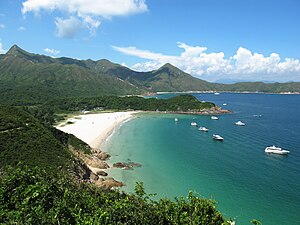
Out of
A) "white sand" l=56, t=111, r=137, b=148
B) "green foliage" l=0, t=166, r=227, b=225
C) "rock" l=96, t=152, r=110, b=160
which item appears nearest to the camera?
"green foliage" l=0, t=166, r=227, b=225

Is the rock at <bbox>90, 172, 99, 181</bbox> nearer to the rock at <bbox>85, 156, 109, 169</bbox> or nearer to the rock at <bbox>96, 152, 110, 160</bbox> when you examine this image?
the rock at <bbox>85, 156, 109, 169</bbox>

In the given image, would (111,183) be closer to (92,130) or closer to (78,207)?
(78,207)

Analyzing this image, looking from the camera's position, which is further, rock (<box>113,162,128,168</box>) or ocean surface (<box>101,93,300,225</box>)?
rock (<box>113,162,128,168</box>)

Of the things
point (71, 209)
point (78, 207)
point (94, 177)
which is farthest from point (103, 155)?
point (71, 209)

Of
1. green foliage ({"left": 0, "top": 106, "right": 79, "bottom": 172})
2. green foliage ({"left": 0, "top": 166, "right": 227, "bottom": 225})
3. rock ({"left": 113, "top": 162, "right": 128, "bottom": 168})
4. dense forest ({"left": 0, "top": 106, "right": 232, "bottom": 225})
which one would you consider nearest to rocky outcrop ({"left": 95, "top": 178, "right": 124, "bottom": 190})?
green foliage ({"left": 0, "top": 106, "right": 79, "bottom": 172})

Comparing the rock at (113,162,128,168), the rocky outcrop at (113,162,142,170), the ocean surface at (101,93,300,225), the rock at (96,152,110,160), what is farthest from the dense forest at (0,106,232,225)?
the rock at (96,152,110,160)

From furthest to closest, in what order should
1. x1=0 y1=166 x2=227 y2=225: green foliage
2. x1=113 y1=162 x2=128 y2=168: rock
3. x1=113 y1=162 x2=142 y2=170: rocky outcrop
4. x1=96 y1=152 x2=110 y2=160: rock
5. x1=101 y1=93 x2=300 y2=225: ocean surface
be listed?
1. x1=96 y1=152 x2=110 y2=160: rock
2. x1=113 y1=162 x2=128 y2=168: rock
3. x1=113 y1=162 x2=142 y2=170: rocky outcrop
4. x1=101 y1=93 x2=300 y2=225: ocean surface
5. x1=0 y1=166 x2=227 y2=225: green foliage

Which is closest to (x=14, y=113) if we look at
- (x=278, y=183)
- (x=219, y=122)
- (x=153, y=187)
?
(x=153, y=187)

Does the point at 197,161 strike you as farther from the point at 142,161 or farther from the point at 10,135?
the point at 10,135

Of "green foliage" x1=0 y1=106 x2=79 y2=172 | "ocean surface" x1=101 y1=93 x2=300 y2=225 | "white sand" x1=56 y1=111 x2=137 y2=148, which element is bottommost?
"ocean surface" x1=101 y1=93 x2=300 y2=225

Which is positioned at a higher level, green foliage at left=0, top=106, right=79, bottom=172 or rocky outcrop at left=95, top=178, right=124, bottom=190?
green foliage at left=0, top=106, right=79, bottom=172
